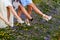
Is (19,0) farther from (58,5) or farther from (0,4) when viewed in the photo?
(58,5)

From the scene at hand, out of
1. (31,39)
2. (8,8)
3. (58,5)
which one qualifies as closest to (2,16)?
(8,8)

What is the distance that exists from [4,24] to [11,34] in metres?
0.56

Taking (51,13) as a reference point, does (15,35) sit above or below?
below

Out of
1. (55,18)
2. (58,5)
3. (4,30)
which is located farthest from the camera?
(58,5)

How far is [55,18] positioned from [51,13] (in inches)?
20.0

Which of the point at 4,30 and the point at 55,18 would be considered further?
the point at 55,18

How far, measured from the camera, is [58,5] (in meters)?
9.45

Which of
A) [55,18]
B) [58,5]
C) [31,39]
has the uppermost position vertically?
[58,5]

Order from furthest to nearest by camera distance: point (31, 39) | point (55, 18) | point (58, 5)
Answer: point (58, 5) → point (55, 18) → point (31, 39)

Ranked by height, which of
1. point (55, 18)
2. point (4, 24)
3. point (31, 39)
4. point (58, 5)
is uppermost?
point (58, 5)

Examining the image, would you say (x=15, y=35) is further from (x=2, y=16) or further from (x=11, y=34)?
(x=2, y=16)

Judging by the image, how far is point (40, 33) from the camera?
688 cm

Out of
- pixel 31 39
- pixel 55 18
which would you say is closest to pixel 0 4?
pixel 31 39

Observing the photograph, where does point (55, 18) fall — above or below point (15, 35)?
above
